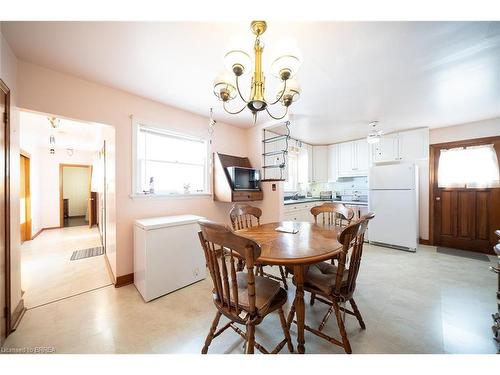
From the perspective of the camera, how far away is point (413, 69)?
1835 millimetres

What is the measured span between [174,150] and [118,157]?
77 centimetres

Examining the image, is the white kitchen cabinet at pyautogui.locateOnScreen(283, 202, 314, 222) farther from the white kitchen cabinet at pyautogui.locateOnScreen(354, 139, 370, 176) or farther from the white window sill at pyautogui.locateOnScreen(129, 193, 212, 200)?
the white window sill at pyautogui.locateOnScreen(129, 193, 212, 200)

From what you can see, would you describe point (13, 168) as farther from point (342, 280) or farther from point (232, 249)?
point (342, 280)

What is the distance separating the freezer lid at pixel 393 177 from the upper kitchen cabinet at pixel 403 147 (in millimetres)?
380

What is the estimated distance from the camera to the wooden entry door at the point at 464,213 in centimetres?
329

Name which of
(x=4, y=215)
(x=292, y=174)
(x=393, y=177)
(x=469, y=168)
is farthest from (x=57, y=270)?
(x=469, y=168)

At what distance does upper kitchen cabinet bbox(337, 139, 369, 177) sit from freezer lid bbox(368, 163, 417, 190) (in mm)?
590

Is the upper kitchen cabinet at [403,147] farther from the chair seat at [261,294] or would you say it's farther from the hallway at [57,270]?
the hallway at [57,270]

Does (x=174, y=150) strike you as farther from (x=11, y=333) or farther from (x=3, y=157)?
(x=11, y=333)

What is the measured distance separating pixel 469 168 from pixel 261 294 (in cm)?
471

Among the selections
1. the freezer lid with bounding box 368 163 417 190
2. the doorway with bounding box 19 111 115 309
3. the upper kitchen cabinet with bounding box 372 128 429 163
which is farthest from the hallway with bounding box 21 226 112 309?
the upper kitchen cabinet with bounding box 372 128 429 163

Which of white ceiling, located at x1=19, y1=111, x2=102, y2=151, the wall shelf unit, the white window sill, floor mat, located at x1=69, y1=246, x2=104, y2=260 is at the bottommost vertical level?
floor mat, located at x1=69, y1=246, x2=104, y2=260

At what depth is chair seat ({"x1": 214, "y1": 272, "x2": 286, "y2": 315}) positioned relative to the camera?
113cm

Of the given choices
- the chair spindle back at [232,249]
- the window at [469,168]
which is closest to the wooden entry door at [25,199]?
the chair spindle back at [232,249]
